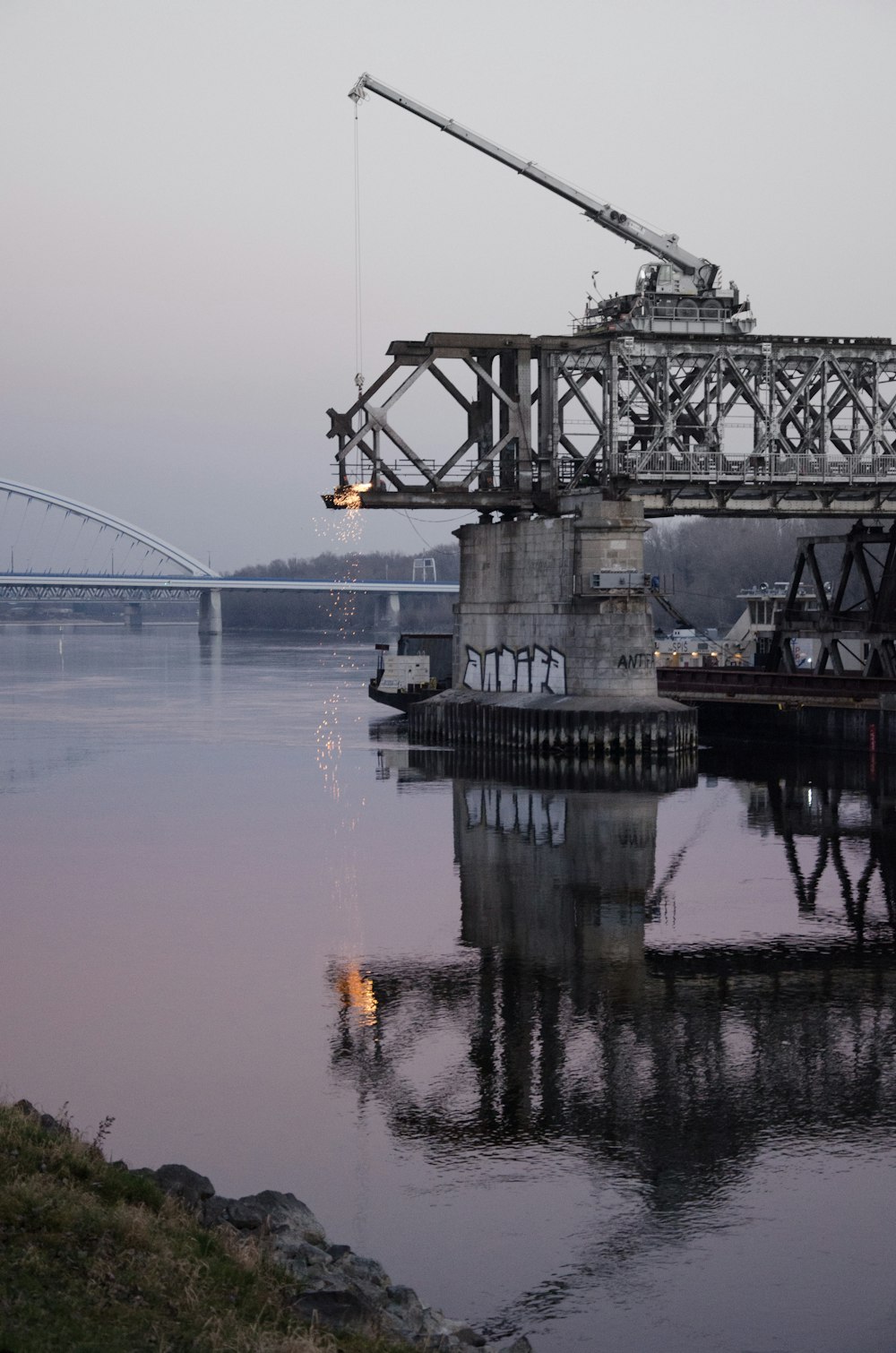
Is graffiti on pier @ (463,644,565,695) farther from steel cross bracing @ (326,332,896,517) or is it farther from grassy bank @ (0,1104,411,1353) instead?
grassy bank @ (0,1104,411,1353)

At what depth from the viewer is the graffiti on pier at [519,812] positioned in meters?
56.5

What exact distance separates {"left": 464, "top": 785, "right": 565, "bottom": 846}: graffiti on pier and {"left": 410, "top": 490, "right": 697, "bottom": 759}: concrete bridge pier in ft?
33.4

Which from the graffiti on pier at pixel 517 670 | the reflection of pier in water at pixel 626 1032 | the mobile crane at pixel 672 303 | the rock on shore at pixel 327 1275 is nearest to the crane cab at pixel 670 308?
the mobile crane at pixel 672 303

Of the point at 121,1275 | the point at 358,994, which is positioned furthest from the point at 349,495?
the point at 121,1275

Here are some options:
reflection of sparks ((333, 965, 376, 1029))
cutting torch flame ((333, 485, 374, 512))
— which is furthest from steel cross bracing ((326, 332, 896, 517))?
reflection of sparks ((333, 965, 376, 1029))

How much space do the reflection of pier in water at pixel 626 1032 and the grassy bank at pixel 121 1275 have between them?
4566 millimetres

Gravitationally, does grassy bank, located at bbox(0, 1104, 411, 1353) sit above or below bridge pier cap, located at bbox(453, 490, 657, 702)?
below

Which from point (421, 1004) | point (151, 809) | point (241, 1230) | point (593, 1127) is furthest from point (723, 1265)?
point (151, 809)

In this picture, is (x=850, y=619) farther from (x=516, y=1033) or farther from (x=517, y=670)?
(x=516, y=1033)

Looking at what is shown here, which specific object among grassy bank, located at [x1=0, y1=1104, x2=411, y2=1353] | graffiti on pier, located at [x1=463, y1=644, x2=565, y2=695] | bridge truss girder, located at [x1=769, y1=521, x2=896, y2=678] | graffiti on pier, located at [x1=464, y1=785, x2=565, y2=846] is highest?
bridge truss girder, located at [x1=769, y1=521, x2=896, y2=678]

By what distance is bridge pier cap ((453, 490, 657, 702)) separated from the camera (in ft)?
257

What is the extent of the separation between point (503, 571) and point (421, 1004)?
5522cm

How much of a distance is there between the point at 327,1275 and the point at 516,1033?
12.7 metres

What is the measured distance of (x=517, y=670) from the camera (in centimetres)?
8475
